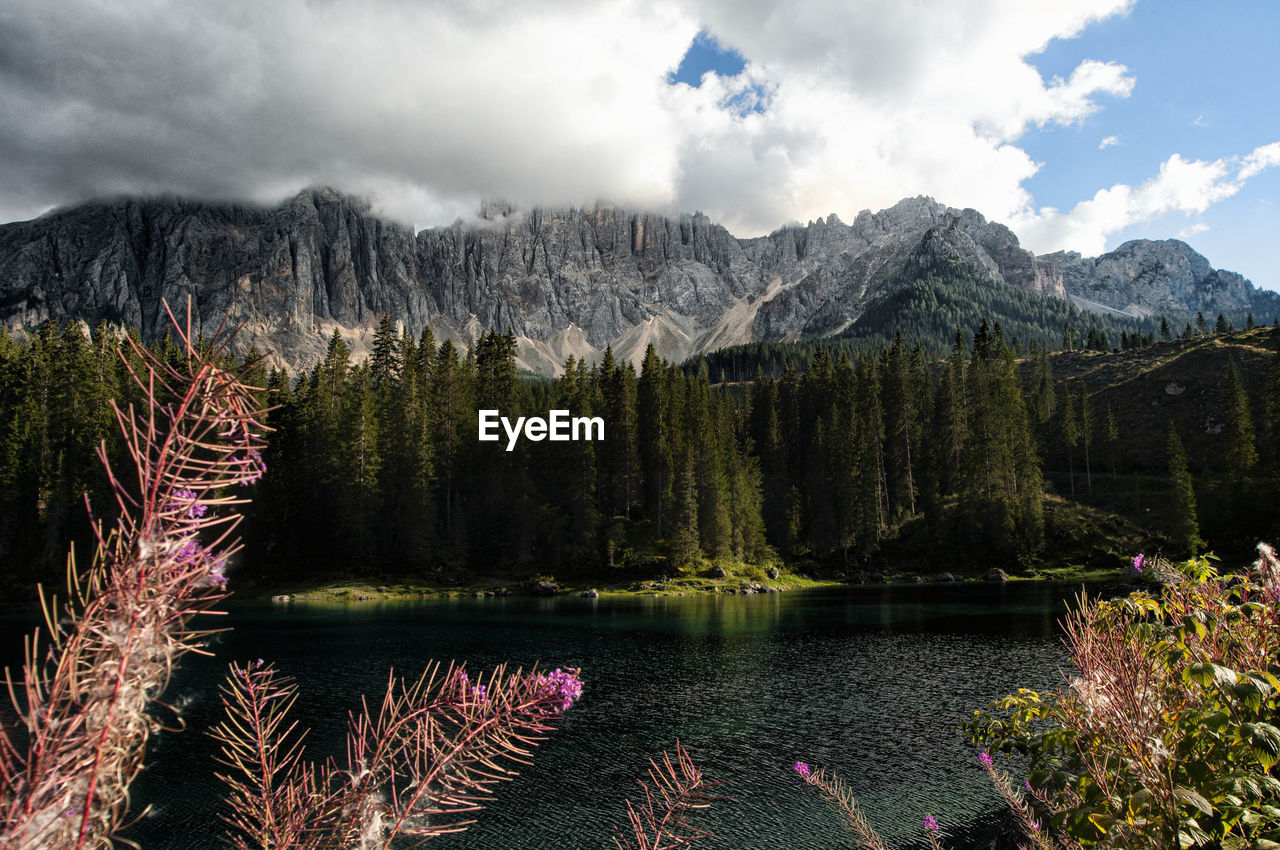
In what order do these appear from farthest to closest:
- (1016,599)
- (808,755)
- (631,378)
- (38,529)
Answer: (631,378) → (38,529) → (1016,599) → (808,755)

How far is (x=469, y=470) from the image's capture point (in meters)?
70.7

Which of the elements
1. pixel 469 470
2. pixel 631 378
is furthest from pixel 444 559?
pixel 631 378

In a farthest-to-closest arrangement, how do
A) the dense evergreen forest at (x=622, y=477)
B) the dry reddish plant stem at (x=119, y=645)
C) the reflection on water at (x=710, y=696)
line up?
the dense evergreen forest at (x=622, y=477) < the reflection on water at (x=710, y=696) < the dry reddish plant stem at (x=119, y=645)

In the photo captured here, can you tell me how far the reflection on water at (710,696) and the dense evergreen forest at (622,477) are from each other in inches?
686

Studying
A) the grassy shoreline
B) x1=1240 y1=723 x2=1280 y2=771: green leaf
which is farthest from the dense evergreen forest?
x1=1240 y1=723 x2=1280 y2=771: green leaf

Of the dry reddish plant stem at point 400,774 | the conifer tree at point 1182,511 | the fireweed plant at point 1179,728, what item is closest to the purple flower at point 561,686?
the dry reddish plant stem at point 400,774

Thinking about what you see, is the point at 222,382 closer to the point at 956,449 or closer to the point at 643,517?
the point at 643,517

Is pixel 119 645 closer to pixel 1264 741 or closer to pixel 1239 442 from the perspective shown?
pixel 1264 741

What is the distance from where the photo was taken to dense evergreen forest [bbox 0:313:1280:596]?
61.7 metres

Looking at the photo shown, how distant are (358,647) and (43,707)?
3610cm

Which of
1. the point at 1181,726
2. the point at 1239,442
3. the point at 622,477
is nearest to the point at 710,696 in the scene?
the point at 1181,726

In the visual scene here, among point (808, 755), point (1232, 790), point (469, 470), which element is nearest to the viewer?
point (1232, 790)

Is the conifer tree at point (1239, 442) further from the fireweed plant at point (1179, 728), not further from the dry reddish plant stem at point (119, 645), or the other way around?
the dry reddish plant stem at point (119, 645)

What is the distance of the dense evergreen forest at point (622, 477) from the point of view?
61.7m
